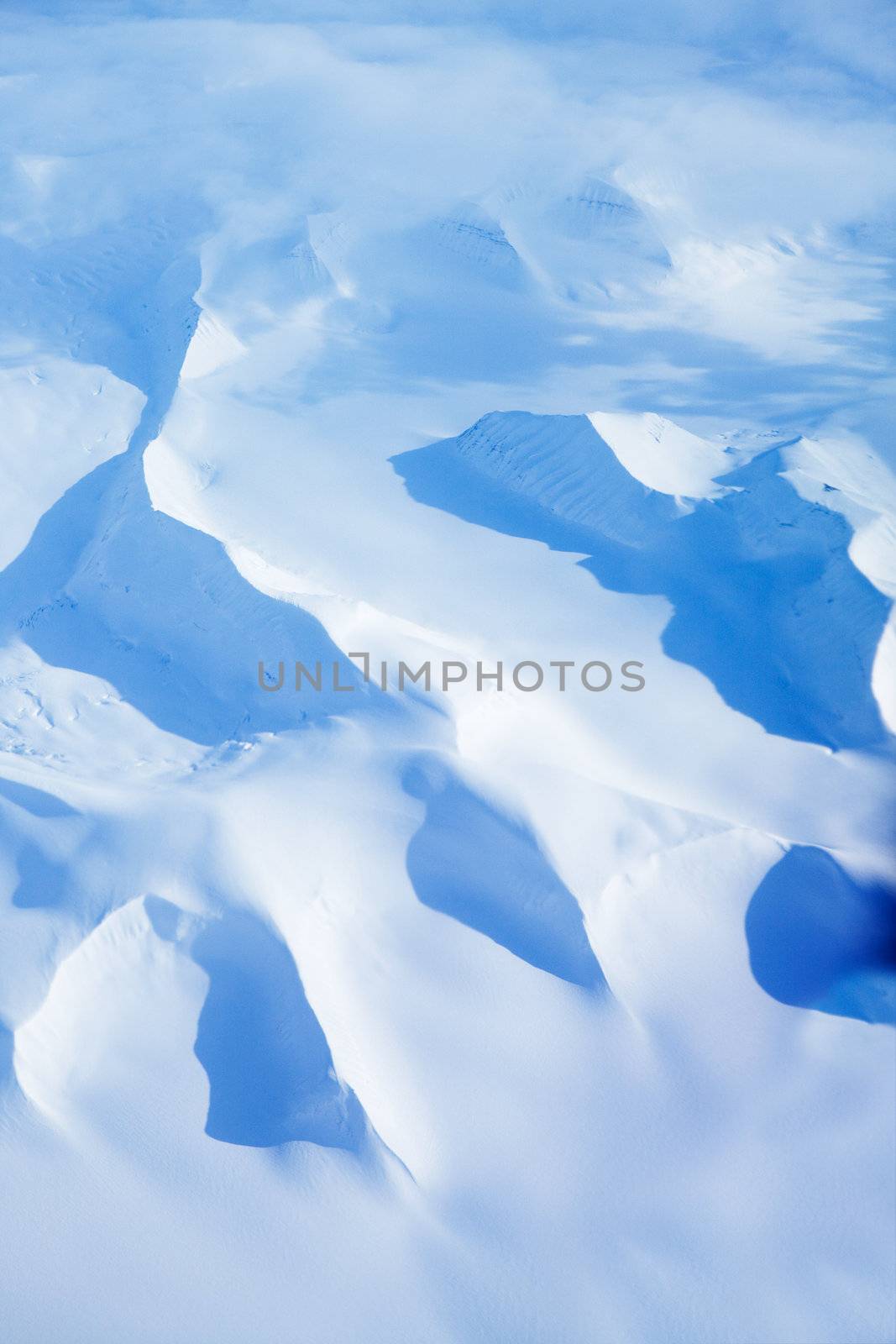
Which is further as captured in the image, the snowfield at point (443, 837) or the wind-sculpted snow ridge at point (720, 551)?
the wind-sculpted snow ridge at point (720, 551)

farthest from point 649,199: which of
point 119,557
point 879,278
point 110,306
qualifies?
point 119,557

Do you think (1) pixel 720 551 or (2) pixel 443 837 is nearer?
(2) pixel 443 837

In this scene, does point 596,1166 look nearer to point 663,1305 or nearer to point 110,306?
point 663,1305

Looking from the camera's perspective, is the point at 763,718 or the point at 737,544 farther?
the point at 737,544

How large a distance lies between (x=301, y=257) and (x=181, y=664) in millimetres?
7951

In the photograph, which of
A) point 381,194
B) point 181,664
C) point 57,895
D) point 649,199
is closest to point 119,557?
point 181,664

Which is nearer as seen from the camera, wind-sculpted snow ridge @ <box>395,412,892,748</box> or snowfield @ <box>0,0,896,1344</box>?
snowfield @ <box>0,0,896,1344</box>

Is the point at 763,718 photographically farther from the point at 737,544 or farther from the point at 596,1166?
the point at 596,1166

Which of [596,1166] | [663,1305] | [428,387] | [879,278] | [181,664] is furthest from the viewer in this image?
[879,278]

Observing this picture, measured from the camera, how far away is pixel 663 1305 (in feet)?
17.7

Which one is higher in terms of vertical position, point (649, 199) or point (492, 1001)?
point (649, 199)

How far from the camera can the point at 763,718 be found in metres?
8.48

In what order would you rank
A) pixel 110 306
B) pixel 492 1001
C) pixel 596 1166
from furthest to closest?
pixel 110 306 < pixel 492 1001 < pixel 596 1166

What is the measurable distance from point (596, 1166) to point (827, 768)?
11.5 feet
